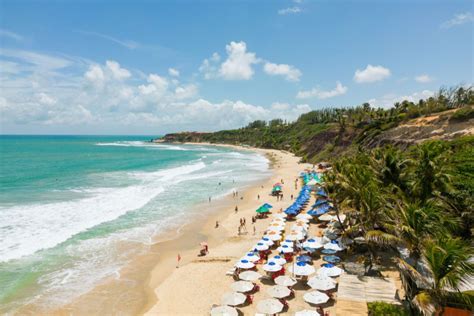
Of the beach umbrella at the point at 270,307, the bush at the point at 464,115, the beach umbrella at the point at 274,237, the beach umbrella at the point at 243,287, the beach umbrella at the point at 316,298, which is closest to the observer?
the beach umbrella at the point at 270,307

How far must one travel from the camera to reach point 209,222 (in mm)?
30094

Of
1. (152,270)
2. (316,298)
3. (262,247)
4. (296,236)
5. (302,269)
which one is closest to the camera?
(316,298)

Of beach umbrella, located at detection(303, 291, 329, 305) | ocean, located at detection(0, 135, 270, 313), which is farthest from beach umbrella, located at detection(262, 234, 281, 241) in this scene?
ocean, located at detection(0, 135, 270, 313)

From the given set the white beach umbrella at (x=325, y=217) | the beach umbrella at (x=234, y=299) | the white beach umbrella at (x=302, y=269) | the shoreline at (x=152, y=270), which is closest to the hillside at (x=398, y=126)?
the white beach umbrella at (x=325, y=217)

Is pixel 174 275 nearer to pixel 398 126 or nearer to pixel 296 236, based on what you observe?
pixel 296 236

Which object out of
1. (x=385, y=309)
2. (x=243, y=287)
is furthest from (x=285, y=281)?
(x=385, y=309)

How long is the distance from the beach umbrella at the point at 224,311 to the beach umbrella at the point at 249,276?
2.67m

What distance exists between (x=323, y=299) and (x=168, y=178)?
44.5 metres

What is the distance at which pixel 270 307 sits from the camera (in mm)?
13734

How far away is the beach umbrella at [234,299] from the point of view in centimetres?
1437

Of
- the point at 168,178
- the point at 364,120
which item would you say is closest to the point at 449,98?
the point at 364,120

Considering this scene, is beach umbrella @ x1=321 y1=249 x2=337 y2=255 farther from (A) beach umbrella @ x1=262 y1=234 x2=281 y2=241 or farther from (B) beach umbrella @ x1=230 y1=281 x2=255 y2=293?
(B) beach umbrella @ x1=230 y1=281 x2=255 y2=293

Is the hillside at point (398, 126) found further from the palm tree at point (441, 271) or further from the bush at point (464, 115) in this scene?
the palm tree at point (441, 271)

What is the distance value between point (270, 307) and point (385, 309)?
474 cm
